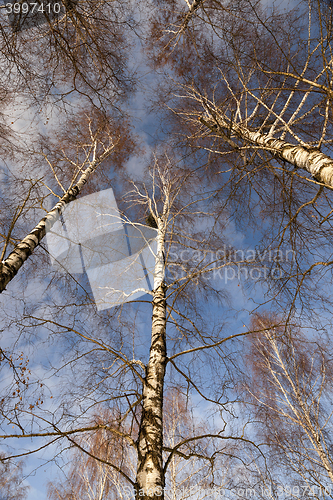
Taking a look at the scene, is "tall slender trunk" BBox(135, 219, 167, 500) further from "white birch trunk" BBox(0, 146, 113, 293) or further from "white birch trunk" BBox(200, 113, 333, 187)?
"white birch trunk" BBox(200, 113, 333, 187)

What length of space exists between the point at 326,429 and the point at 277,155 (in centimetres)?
561

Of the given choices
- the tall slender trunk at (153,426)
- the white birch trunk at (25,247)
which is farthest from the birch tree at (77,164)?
the tall slender trunk at (153,426)

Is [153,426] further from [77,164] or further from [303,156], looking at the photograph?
[77,164]

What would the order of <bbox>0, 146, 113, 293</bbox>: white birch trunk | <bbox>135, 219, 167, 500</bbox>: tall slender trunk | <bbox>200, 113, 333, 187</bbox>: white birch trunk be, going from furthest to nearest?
<bbox>0, 146, 113, 293</bbox>: white birch trunk, <bbox>200, 113, 333, 187</bbox>: white birch trunk, <bbox>135, 219, 167, 500</bbox>: tall slender trunk

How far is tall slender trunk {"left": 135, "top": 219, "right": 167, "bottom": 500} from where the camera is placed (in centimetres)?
173

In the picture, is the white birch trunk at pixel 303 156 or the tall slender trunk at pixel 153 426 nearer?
the tall slender trunk at pixel 153 426

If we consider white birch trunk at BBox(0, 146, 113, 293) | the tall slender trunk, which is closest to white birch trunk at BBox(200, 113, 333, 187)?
the tall slender trunk

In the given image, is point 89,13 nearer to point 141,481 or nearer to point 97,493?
point 141,481

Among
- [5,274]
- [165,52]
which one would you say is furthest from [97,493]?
[165,52]

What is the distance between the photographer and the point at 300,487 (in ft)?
17.3

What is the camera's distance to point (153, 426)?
6.59ft

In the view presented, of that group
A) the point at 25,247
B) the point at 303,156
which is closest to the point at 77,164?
the point at 25,247

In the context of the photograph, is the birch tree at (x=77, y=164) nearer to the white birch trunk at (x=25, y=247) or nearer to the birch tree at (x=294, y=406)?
the white birch trunk at (x=25, y=247)

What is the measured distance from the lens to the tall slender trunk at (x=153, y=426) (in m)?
1.73
